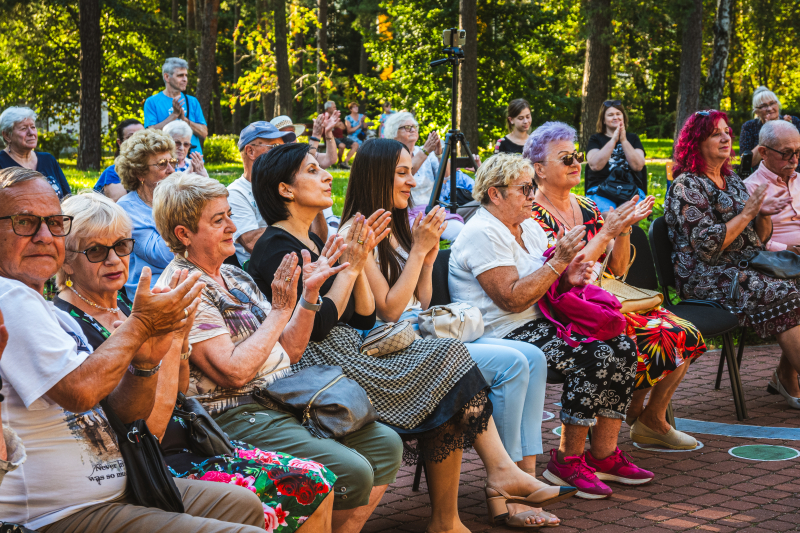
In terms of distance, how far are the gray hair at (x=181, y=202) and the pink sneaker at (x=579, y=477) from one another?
2.12 metres

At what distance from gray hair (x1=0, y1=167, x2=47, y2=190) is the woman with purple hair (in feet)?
9.34

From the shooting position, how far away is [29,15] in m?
20.8

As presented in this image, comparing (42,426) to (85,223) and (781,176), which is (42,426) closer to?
(85,223)

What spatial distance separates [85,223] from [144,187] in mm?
2080

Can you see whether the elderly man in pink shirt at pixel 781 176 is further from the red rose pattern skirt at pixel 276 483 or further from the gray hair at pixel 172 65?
the gray hair at pixel 172 65

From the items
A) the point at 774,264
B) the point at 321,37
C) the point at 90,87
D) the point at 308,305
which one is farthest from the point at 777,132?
the point at 321,37

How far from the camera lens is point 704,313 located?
496 centimetres

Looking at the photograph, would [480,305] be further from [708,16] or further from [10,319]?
[708,16]

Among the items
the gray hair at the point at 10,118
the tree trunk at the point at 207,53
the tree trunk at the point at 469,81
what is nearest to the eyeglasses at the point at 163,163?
the gray hair at the point at 10,118

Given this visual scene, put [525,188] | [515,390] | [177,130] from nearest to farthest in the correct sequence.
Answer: [515,390] → [525,188] → [177,130]

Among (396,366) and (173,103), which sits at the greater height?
(173,103)

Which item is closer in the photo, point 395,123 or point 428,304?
point 428,304

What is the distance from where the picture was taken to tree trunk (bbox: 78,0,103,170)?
17125 millimetres

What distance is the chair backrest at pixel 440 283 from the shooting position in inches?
161
